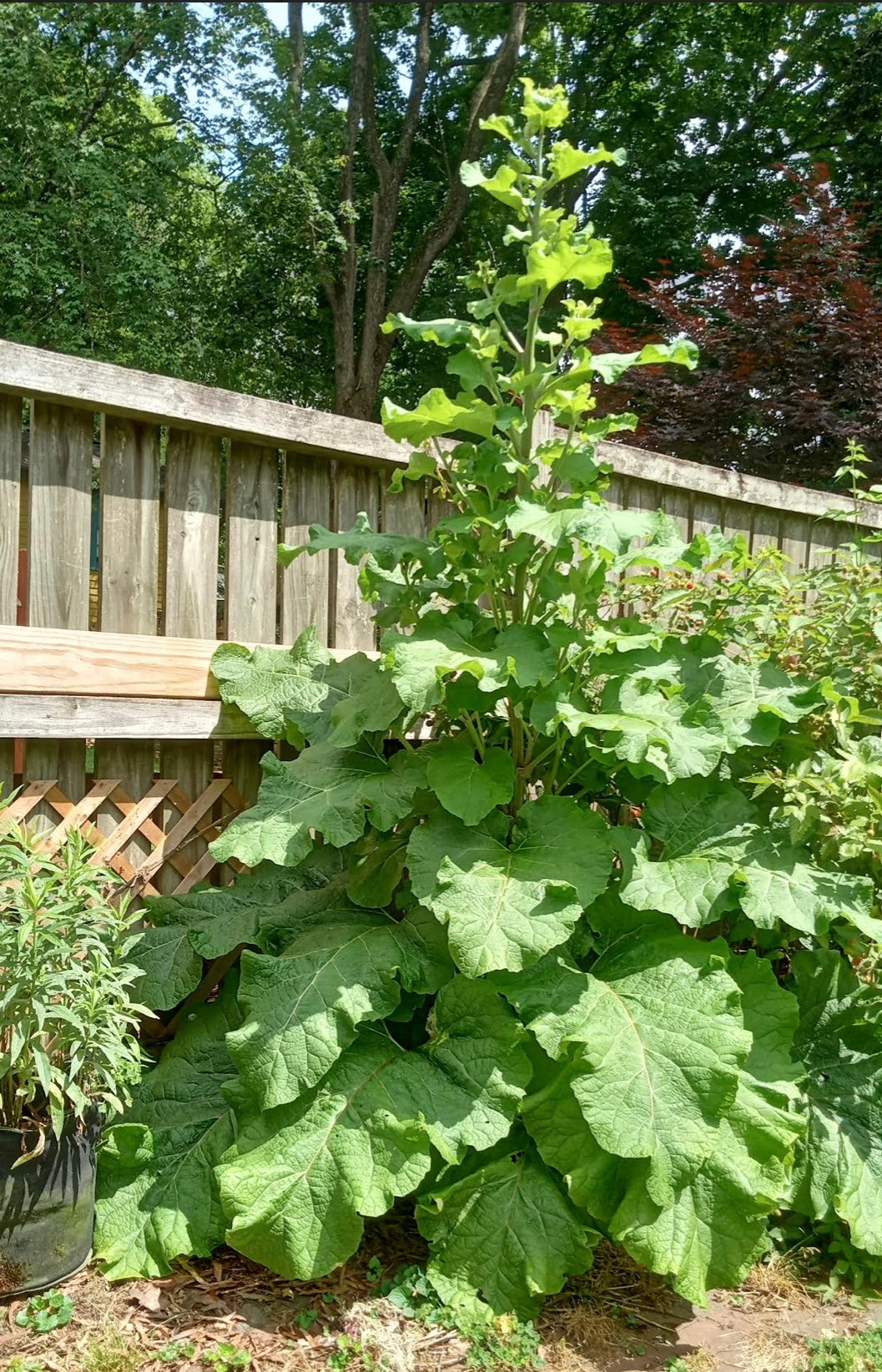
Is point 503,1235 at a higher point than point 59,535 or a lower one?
lower

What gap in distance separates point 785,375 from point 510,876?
23.1 feet

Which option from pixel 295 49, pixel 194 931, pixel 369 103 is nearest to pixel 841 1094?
pixel 194 931

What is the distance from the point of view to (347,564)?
393 centimetres

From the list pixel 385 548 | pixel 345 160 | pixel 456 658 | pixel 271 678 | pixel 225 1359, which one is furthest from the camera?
pixel 345 160

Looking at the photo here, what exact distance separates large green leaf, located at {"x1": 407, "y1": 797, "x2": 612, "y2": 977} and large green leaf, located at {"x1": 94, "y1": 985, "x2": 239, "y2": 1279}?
72cm

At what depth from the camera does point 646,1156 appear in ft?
8.27

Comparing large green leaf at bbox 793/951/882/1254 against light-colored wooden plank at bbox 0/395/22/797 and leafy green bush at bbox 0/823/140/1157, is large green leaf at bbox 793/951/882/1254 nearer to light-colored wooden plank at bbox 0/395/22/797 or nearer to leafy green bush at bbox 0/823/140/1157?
leafy green bush at bbox 0/823/140/1157

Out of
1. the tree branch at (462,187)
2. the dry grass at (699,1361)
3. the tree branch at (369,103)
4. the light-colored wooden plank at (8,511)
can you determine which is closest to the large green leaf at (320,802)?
the light-colored wooden plank at (8,511)

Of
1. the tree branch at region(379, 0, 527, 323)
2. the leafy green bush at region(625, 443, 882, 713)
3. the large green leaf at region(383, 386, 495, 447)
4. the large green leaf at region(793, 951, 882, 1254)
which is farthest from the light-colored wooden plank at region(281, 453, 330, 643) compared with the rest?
the tree branch at region(379, 0, 527, 323)

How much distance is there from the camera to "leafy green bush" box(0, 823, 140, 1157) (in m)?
2.52

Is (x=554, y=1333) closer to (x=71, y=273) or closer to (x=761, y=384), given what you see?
(x=761, y=384)

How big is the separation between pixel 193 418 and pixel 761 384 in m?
6.31

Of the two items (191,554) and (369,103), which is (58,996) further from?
(369,103)

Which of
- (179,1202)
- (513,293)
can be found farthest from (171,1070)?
(513,293)
